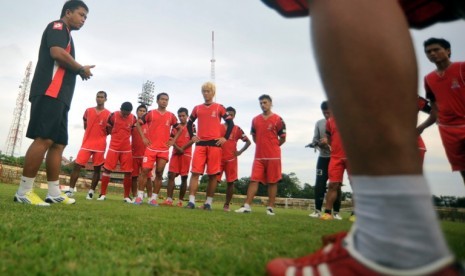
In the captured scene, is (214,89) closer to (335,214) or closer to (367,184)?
(335,214)

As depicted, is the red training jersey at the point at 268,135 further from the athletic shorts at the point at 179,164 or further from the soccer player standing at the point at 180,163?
the athletic shorts at the point at 179,164

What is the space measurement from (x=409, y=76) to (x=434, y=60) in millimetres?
4842

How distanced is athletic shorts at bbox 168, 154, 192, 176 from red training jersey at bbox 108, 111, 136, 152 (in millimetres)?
1560

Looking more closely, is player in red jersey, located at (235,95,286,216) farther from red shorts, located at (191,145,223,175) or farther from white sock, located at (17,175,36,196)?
white sock, located at (17,175,36,196)

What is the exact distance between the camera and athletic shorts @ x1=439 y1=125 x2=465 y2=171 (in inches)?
176

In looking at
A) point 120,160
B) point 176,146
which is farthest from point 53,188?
point 120,160

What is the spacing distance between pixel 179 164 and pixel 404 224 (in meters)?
9.17

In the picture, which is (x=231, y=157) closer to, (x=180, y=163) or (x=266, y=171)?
(x=180, y=163)

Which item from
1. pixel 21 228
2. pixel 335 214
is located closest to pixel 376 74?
pixel 21 228

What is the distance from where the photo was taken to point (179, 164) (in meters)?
9.74

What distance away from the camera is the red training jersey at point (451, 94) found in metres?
4.57

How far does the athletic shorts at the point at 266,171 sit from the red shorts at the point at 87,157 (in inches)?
185

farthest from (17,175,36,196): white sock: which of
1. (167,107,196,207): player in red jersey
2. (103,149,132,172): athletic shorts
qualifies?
(103,149,132,172): athletic shorts

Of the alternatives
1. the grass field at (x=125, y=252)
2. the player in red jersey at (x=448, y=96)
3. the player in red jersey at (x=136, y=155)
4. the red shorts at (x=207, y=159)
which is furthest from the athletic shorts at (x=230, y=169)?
the grass field at (x=125, y=252)
